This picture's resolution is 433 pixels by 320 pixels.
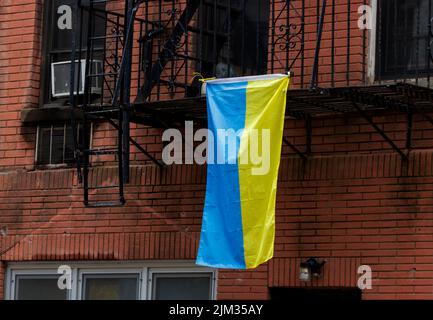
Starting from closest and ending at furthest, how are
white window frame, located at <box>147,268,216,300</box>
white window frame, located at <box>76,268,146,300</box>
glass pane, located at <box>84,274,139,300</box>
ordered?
white window frame, located at <box>147,268,216,300</box>
white window frame, located at <box>76,268,146,300</box>
glass pane, located at <box>84,274,139,300</box>

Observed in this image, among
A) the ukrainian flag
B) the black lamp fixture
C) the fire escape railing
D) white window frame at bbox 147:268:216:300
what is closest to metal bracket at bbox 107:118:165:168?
the fire escape railing

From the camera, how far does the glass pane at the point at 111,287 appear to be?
13141 mm

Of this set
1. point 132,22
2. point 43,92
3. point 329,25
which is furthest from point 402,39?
point 43,92

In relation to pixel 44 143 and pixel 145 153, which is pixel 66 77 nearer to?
pixel 44 143

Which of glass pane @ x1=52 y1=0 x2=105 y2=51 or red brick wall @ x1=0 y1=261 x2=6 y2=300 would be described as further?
glass pane @ x1=52 y1=0 x2=105 y2=51

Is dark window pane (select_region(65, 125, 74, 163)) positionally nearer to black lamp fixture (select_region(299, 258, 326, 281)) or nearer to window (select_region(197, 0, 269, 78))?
window (select_region(197, 0, 269, 78))

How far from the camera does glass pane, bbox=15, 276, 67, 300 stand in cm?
1352

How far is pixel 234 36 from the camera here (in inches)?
510

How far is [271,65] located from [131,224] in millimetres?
2327

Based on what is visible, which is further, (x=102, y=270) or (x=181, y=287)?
(x=102, y=270)

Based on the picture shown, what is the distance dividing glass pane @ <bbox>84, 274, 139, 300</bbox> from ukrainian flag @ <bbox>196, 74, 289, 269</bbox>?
209 cm

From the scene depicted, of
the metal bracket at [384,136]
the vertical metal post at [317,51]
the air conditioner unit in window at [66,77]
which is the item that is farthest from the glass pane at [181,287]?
the vertical metal post at [317,51]

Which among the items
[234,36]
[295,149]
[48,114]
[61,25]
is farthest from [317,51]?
[61,25]

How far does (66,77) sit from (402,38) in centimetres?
394
